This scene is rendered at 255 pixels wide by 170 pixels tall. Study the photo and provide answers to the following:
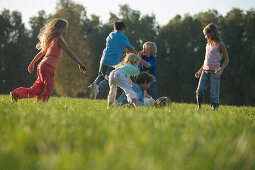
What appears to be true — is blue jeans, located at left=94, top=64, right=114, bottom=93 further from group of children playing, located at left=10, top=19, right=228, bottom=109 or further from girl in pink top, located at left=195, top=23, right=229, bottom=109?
girl in pink top, located at left=195, top=23, right=229, bottom=109

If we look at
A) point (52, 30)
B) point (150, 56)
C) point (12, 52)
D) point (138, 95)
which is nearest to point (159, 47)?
point (12, 52)

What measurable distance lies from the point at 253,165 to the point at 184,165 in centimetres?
45

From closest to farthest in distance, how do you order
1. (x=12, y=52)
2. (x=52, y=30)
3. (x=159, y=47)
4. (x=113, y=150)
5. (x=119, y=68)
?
(x=113, y=150)
(x=52, y=30)
(x=119, y=68)
(x=12, y=52)
(x=159, y=47)

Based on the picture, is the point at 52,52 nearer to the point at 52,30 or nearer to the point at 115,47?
the point at 52,30

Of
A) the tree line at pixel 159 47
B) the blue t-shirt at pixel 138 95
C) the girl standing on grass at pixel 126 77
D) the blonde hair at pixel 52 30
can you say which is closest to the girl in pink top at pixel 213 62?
the blue t-shirt at pixel 138 95

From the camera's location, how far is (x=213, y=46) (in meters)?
6.31

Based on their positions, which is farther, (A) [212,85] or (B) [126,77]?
(A) [212,85]

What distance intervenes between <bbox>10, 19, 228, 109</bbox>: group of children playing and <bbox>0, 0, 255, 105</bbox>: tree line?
2220cm

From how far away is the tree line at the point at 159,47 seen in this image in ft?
97.5

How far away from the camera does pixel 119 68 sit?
5559 millimetres

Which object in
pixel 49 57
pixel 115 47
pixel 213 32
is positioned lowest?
pixel 49 57

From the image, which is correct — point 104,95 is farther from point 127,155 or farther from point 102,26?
point 127,155

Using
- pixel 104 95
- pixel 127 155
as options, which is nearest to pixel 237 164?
pixel 127 155

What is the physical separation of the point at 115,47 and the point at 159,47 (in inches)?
1160
